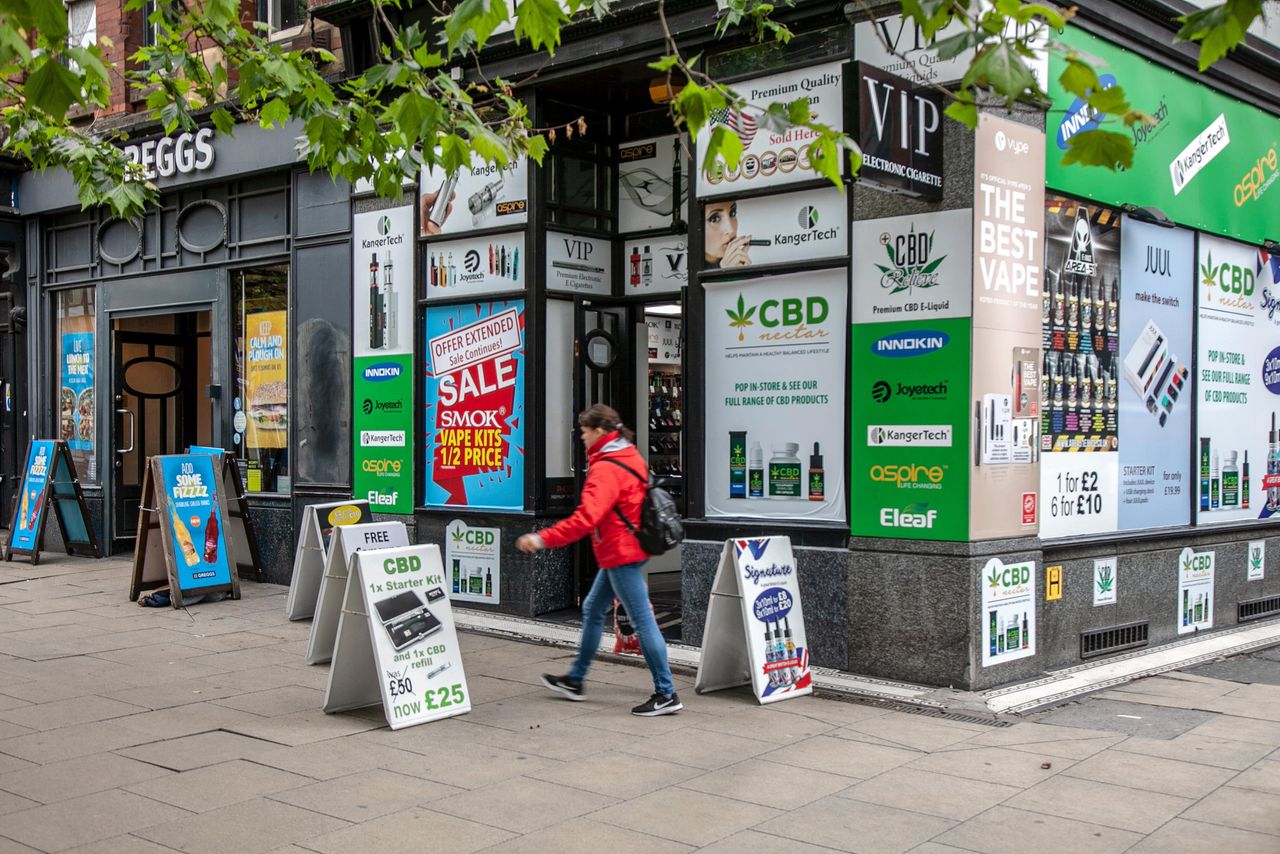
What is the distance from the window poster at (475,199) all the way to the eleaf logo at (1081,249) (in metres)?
4.51

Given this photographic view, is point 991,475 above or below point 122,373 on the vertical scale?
below

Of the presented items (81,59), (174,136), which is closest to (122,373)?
(174,136)

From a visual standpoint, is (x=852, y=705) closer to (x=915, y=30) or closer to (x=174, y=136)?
(x=915, y=30)

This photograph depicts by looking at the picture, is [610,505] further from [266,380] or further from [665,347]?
[266,380]

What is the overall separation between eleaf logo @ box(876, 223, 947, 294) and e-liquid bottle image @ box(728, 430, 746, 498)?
1.62 metres

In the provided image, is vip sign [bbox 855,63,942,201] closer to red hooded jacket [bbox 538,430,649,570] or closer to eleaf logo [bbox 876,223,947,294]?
eleaf logo [bbox 876,223,947,294]

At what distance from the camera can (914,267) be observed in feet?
27.2

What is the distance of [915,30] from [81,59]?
522 cm

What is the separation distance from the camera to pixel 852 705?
312 inches

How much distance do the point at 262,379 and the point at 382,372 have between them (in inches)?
80.4
